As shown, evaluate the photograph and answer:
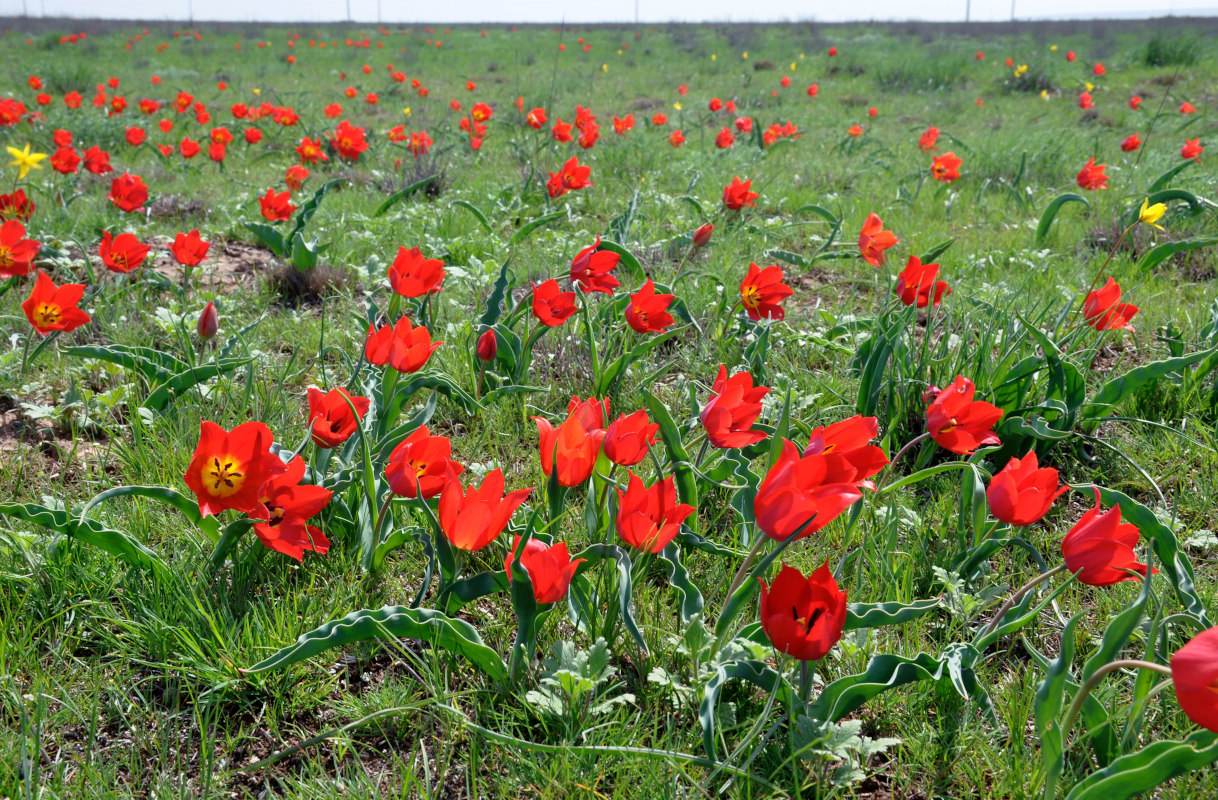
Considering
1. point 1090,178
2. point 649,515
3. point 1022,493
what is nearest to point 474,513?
point 649,515

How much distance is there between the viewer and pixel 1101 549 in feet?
3.33

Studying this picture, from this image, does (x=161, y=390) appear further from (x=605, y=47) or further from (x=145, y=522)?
(x=605, y=47)

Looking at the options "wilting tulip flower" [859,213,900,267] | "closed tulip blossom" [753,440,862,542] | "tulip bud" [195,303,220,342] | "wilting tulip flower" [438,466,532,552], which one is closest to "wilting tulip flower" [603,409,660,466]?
"wilting tulip flower" [438,466,532,552]

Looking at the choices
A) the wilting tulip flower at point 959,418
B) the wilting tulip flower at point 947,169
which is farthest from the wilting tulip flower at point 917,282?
the wilting tulip flower at point 947,169

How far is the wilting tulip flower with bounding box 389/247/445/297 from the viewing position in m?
1.89

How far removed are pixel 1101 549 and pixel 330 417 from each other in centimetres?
123

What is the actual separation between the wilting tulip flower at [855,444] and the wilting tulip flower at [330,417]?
755 millimetres

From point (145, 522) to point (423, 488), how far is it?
2.27ft

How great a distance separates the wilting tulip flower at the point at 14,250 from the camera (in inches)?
78.7

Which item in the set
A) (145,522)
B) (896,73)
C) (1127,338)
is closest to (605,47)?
(896,73)

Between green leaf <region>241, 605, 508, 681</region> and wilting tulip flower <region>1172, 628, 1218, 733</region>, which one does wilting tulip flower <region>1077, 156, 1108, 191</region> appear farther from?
green leaf <region>241, 605, 508, 681</region>

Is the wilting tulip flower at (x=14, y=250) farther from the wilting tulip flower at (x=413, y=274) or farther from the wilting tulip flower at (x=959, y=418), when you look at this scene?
the wilting tulip flower at (x=959, y=418)

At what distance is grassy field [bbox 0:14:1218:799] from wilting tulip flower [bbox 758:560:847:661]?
11 centimetres

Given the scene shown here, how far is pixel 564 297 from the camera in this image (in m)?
1.80
